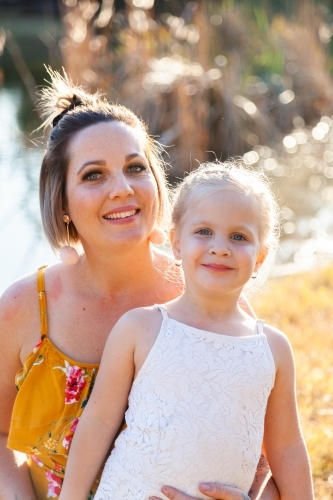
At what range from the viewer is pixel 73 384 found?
2.24 metres

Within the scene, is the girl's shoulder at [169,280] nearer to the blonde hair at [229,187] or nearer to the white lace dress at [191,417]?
the blonde hair at [229,187]

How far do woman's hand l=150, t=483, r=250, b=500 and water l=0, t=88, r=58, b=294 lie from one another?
316 cm

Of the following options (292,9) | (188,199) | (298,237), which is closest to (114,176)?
(188,199)

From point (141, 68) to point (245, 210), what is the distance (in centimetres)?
650

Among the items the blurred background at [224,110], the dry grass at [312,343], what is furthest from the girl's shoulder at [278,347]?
the blurred background at [224,110]

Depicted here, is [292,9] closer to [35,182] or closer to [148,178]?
[35,182]

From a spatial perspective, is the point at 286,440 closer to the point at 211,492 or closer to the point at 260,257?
the point at 211,492

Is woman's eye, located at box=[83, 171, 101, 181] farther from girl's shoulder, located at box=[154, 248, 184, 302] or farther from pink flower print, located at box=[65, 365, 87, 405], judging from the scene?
pink flower print, located at box=[65, 365, 87, 405]

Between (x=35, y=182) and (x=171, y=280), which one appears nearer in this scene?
(x=171, y=280)

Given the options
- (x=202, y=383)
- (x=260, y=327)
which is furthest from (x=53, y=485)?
(x=260, y=327)

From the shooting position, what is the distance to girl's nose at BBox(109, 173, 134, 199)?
2.24 metres

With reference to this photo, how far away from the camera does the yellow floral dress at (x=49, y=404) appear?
222 centimetres

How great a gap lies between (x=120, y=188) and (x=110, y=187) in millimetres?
42

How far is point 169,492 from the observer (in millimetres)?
1873
